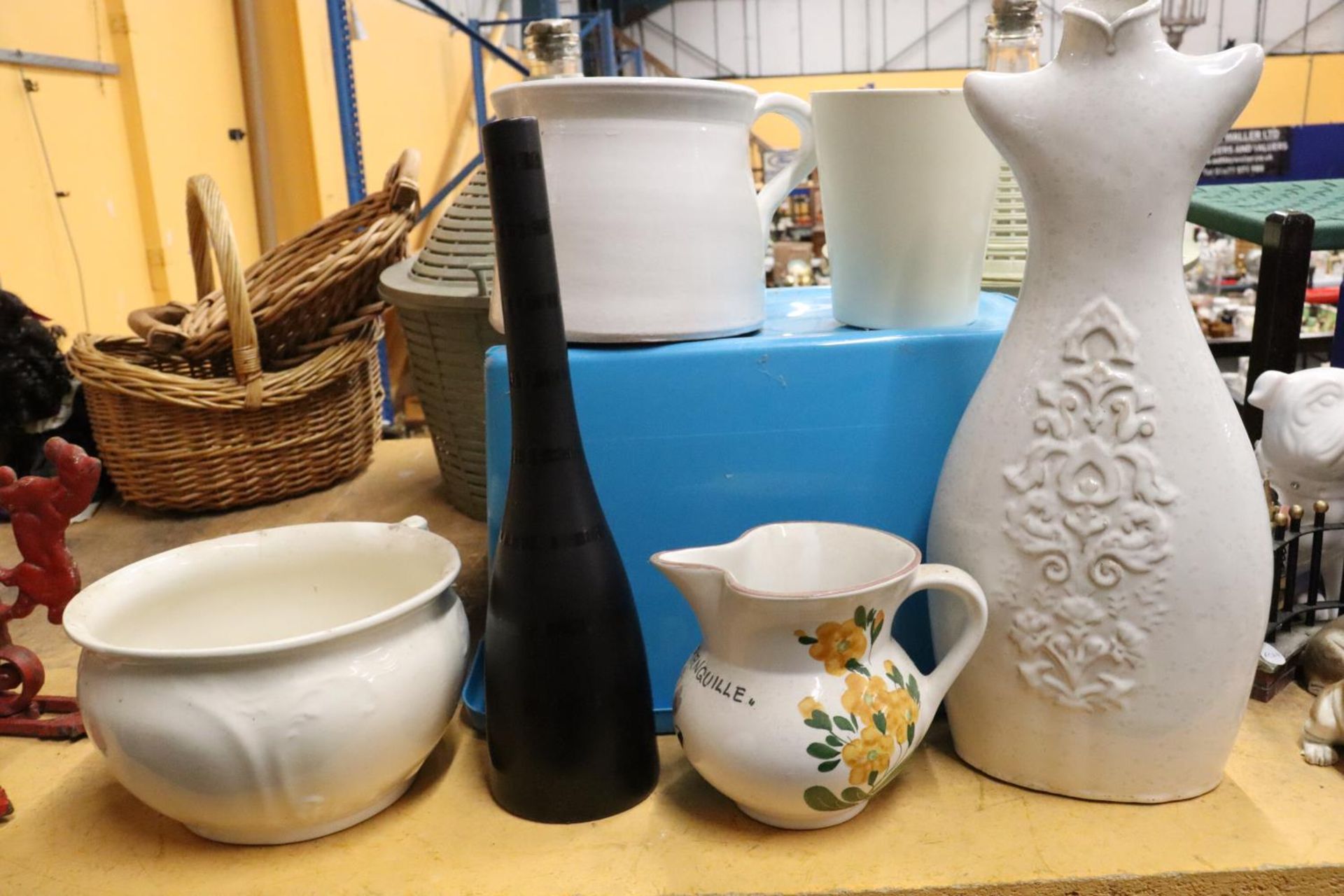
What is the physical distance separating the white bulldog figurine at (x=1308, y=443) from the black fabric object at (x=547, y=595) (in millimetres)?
434

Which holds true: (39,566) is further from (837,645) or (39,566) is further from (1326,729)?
(1326,729)

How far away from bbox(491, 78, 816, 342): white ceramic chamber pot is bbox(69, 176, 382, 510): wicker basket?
506mm

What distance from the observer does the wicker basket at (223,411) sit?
1.02 metres

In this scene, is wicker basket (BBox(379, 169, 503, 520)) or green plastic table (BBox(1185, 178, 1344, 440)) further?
wicker basket (BBox(379, 169, 503, 520))

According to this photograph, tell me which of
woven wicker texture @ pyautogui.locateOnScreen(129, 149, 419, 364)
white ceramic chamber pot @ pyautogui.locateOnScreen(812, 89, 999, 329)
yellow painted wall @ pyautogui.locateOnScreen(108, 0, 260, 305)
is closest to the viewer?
white ceramic chamber pot @ pyautogui.locateOnScreen(812, 89, 999, 329)

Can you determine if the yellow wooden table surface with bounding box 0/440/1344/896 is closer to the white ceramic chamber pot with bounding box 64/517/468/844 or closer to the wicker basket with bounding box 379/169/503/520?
the white ceramic chamber pot with bounding box 64/517/468/844

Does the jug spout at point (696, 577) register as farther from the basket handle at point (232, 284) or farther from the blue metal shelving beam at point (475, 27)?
the blue metal shelving beam at point (475, 27)

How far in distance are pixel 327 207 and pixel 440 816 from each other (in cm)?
170

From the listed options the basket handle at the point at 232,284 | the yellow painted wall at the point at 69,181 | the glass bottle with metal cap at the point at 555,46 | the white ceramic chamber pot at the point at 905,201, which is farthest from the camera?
the yellow painted wall at the point at 69,181

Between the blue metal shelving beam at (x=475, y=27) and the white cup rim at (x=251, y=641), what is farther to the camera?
the blue metal shelving beam at (x=475, y=27)

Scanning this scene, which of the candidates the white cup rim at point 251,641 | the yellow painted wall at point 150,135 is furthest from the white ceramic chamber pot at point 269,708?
the yellow painted wall at point 150,135

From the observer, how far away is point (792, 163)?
2.27ft

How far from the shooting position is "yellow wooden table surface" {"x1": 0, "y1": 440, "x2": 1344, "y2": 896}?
50cm

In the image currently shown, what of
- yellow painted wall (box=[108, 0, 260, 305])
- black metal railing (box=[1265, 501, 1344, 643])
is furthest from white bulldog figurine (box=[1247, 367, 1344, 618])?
yellow painted wall (box=[108, 0, 260, 305])
